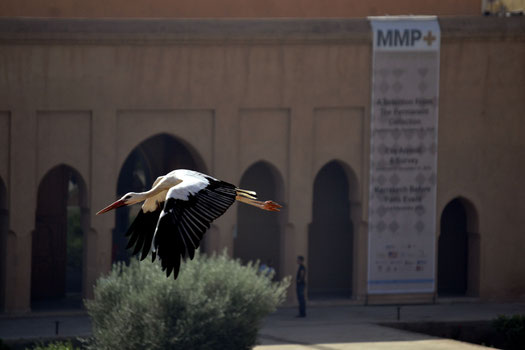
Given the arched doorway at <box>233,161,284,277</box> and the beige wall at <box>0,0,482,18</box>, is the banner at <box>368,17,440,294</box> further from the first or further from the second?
the arched doorway at <box>233,161,284,277</box>

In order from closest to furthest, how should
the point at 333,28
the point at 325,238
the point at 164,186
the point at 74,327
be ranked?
the point at 164,186, the point at 74,327, the point at 333,28, the point at 325,238

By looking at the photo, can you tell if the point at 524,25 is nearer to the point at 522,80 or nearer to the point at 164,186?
the point at 522,80

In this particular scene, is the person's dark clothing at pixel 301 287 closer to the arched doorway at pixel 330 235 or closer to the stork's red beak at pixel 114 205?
the arched doorway at pixel 330 235

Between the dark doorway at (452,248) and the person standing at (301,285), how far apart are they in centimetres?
448

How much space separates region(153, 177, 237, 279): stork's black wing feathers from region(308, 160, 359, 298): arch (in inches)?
690

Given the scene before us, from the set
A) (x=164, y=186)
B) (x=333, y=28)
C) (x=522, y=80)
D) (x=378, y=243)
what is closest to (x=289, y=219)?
(x=378, y=243)

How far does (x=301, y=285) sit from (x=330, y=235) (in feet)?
11.2

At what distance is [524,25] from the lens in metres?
27.2

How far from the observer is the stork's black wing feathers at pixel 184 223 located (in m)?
10.0

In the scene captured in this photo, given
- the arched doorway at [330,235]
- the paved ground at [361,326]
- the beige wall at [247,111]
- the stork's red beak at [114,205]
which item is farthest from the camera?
the arched doorway at [330,235]

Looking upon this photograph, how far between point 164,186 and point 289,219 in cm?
1496

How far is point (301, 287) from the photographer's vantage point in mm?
25281

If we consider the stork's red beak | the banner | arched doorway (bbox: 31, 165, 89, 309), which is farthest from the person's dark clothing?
the stork's red beak

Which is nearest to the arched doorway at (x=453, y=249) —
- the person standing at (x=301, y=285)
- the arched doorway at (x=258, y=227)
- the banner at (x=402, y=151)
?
the banner at (x=402, y=151)
